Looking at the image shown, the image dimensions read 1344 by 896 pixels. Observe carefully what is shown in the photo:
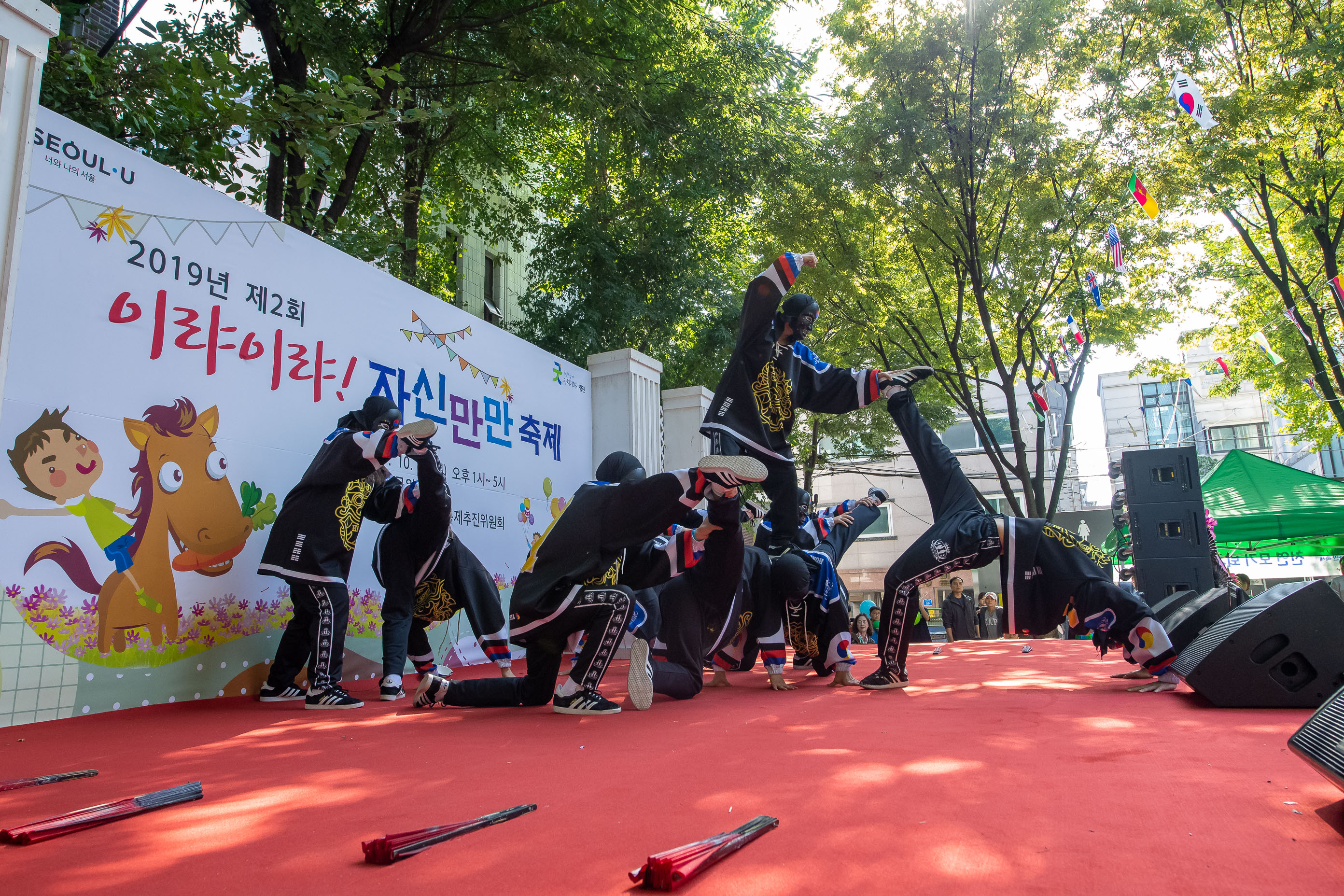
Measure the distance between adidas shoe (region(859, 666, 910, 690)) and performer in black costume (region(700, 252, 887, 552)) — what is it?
91cm

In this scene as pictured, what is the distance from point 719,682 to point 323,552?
87.0 inches

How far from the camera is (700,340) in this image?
11.2 meters

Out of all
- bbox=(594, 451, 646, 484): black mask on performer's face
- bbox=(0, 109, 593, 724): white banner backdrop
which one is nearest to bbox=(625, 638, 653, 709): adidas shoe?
bbox=(594, 451, 646, 484): black mask on performer's face

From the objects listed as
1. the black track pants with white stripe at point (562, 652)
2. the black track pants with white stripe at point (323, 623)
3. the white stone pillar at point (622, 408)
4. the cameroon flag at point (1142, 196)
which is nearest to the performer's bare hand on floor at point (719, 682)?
the black track pants with white stripe at point (562, 652)

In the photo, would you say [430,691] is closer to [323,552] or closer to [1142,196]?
[323,552]

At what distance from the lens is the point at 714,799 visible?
1884 mm

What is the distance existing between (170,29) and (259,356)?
165 inches

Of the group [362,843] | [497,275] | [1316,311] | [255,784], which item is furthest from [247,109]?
[1316,311]

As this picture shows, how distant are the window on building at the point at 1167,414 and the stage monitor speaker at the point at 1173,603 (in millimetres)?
16326

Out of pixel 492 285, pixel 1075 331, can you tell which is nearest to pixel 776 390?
pixel 1075 331

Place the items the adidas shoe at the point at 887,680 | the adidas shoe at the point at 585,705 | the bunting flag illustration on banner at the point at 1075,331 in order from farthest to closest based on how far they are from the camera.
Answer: the bunting flag illustration on banner at the point at 1075,331 → the adidas shoe at the point at 887,680 → the adidas shoe at the point at 585,705

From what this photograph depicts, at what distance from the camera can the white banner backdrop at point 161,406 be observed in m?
3.31

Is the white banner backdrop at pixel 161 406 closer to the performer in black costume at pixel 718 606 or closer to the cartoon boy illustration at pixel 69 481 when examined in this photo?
the cartoon boy illustration at pixel 69 481

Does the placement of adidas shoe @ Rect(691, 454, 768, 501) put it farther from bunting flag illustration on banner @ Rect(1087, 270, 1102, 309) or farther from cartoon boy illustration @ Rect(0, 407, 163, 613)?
bunting flag illustration on banner @ Rect(1087, 270, 1102, 309)
